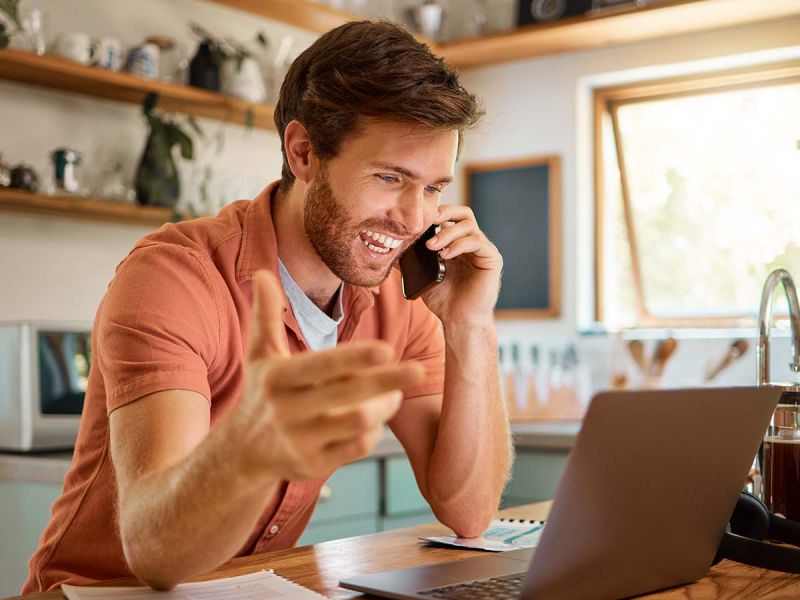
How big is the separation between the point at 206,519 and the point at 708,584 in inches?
24.4

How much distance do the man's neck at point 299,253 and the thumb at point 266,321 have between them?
81 centimetres

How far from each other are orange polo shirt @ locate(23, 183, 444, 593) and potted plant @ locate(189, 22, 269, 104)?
1.97m

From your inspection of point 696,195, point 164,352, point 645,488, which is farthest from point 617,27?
point 645,488

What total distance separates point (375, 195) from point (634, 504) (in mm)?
709

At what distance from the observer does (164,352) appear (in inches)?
49.1

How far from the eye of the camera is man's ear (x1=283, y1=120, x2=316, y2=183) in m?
1.65

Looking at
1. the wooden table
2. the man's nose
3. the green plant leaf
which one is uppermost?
Answer: the green plant leaf

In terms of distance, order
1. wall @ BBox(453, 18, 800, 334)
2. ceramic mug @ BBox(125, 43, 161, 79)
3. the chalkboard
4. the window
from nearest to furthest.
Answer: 1. ceramic mug @ BBox(125, 43, 161, 79)
2. the window
3. wall @ BBox(453, 18, 800, 334)
4. the chalkboard

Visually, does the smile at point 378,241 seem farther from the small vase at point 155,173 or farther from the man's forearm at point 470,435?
the small vase at point 155,173

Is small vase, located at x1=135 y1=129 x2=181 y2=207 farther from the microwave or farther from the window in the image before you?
the window

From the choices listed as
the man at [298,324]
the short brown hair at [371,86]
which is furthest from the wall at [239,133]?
the short brown hair at [371,86]

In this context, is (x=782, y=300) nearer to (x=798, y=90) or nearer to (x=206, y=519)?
(x=798, y=90)

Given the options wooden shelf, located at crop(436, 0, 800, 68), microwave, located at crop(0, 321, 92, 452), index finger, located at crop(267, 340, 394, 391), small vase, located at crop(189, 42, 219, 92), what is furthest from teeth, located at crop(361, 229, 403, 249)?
wooden shelf, located at crop(436, 0, 800, 68)

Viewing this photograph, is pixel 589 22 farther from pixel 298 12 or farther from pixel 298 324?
pixel 298 324
